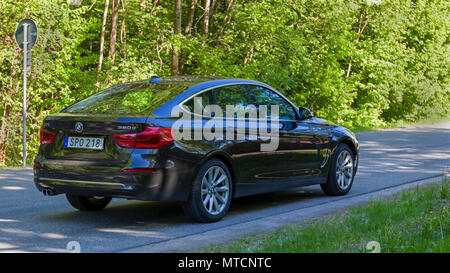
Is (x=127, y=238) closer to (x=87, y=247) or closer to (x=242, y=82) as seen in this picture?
(x=87, y=247)

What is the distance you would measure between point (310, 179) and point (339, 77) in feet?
71.7

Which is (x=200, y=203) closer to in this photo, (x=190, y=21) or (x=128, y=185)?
(x=128, y=185)

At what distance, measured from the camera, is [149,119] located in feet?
21.8

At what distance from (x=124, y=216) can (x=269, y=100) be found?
2299 mm

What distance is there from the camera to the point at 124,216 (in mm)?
7699

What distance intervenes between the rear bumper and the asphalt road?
391mm

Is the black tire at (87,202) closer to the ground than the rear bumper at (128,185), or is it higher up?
closer to the ground

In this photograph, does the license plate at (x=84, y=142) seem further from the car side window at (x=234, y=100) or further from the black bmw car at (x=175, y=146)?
the car side window at (x=234, y=100)

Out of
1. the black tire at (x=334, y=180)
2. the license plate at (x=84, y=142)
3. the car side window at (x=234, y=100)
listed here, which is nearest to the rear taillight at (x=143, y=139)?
the license plate at (x=84, y=142)

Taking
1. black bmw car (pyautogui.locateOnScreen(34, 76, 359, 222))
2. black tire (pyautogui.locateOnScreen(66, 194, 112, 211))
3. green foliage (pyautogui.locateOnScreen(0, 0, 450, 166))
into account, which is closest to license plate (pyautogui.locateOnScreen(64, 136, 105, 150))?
black bmw car (pyautogui.locateOnScreen(34, 76, 359, 222))

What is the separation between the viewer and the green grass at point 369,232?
18.5ft

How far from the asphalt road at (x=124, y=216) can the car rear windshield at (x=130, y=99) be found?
1.24m

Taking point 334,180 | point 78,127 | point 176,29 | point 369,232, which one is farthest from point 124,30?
point 369,232

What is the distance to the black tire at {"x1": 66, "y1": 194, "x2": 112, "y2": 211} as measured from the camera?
313 inches
